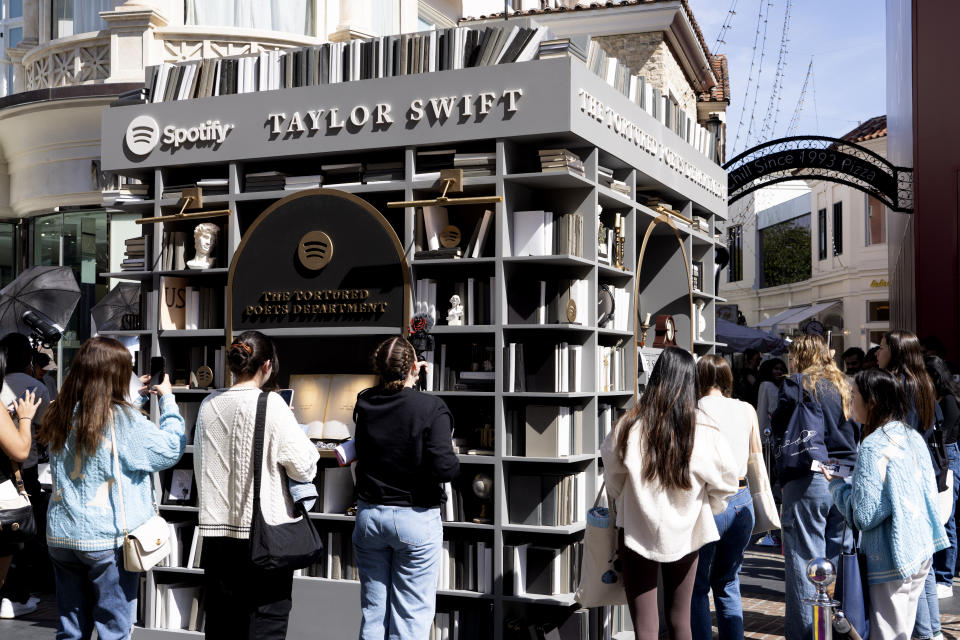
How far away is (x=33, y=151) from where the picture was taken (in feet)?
48.0

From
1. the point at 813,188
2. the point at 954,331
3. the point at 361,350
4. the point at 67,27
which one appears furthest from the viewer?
the point at 813,188

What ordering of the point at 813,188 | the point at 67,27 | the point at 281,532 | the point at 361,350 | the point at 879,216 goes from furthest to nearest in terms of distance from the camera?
the point at 813,188 → the point at 879,216 → the point at 67,27 → the point at 361,350 → the point at 281,532

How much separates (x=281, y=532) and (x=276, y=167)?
130 inches

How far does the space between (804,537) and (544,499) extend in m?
1.72

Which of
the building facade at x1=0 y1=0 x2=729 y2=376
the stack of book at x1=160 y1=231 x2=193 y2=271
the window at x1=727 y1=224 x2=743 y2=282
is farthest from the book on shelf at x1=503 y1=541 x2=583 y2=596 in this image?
the window at x1=727 y1=224 x2=743 y2=282

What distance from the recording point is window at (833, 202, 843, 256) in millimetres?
39906

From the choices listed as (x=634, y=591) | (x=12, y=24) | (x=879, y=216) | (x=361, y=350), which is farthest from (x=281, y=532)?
(x=879, y=216)

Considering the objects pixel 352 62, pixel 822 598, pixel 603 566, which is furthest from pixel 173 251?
pixel 822 598

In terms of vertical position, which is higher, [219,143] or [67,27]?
[67,27]

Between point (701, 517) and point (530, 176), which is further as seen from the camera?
point (530, 176)

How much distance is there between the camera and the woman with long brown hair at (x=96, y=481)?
15.8ft

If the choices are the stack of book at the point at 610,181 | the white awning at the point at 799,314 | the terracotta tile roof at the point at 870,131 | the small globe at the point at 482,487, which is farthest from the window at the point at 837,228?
the small globe at the point at 482,487

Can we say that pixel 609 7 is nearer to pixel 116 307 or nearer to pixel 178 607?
pixel 116 307

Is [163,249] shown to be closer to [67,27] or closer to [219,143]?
[219,143]
